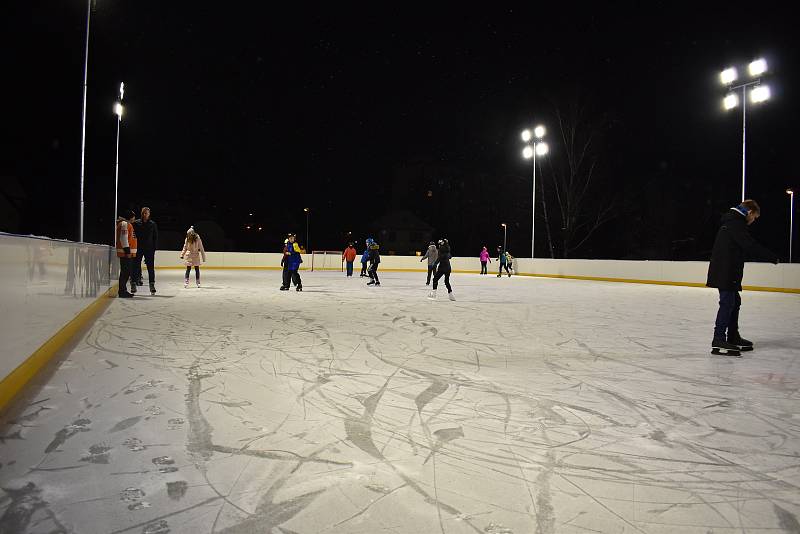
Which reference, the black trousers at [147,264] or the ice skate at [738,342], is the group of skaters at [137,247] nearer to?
the black trousers at [147,264]

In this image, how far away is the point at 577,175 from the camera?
35.4 meters

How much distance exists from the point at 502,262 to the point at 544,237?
1557 cm

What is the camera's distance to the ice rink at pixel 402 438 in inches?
93.8

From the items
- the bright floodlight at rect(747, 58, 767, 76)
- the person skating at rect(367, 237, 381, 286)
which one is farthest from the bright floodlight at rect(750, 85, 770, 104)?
the person skating at rect(367, 237, 381, 286)

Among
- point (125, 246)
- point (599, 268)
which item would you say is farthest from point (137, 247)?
point (599, 268)

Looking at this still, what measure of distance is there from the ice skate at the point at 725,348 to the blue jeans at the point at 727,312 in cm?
6

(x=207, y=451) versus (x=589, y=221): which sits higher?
(x=589, y=221)

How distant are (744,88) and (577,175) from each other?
16.0 m

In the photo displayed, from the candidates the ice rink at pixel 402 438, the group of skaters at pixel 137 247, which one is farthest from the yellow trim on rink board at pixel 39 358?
the group of skaters at pixel 137 247

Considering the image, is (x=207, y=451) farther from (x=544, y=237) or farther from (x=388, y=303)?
(x=544, y=237)

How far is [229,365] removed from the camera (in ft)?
17.9

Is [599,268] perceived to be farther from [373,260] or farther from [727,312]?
[727,312]

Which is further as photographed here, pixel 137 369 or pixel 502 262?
pixel 502 262

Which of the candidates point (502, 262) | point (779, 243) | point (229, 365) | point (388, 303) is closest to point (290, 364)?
point (229, 365)
